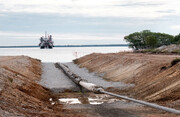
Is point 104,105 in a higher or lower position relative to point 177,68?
lower

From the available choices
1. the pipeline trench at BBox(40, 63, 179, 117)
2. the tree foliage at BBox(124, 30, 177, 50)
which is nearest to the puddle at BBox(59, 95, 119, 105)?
the pipeline trench at BBox(40, 63, 179, 117)

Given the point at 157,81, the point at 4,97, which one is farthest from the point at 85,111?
the point at 157,81

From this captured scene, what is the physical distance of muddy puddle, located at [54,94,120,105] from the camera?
80.1 feet

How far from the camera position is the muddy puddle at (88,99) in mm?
24422

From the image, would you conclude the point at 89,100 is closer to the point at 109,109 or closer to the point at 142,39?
the point at 109,109

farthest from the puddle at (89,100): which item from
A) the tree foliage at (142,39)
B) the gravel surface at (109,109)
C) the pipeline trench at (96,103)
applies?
the tree foliage at (142,39)

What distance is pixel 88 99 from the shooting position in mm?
25891

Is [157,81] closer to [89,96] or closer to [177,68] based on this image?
[177,68]

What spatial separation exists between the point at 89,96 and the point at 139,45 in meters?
122

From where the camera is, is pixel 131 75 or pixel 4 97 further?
pixel 131 75

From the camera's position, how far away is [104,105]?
22.4 meters

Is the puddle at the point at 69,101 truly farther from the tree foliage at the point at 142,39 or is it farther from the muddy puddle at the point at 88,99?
the tree foliage at the point at 142,39

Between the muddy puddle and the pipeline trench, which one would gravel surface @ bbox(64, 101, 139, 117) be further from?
the muddy puddle

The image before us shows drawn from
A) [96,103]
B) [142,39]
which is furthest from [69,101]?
[142,39]
